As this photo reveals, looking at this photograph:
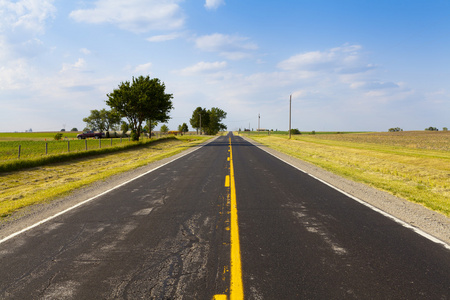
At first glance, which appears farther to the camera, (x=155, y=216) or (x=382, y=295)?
(x=155, y=216)

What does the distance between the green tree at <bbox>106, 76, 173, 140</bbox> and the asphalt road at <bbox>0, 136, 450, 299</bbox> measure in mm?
31208

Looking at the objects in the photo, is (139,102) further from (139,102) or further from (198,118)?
(198,118)

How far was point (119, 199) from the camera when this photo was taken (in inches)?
285

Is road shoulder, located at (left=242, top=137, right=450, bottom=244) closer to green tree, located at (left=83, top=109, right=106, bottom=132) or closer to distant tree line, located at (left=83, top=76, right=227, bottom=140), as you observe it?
distant tree line, located at (left=83, top=76, right=227, bottom=140)

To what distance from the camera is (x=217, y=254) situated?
153 inches

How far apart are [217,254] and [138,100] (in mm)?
34809

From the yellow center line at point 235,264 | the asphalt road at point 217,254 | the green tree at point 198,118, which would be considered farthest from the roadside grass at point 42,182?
the green tree at point 198,118

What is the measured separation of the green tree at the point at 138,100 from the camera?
35.3 meters

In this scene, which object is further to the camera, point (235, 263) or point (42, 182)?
point (42, 182)

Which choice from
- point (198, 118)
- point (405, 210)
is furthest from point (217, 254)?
point (198, 118)

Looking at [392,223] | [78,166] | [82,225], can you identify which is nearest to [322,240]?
[392,223]

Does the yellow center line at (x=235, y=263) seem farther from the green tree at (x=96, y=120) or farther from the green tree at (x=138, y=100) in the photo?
the green tree at (x=96, y=120)

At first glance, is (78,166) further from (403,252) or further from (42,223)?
(403,252)

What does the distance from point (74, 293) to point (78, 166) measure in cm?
1504
